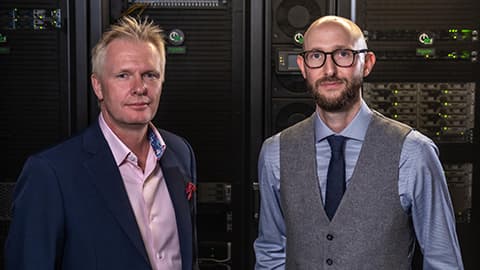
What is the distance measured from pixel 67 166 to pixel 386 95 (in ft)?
4.96

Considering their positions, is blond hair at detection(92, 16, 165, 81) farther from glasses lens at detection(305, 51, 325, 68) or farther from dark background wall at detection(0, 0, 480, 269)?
dark background wall at detection(0, 0, 480, 269)

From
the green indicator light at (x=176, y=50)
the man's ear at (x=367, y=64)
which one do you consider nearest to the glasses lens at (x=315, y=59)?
the man's ear at (x=367, y=64)

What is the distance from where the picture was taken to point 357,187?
1.51 m

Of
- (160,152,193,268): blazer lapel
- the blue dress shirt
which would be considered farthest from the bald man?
(160,152,193,268): blazer lapel

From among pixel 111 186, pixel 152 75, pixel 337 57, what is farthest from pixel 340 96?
pixel 111 186

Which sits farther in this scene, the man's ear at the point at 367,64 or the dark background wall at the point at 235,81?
the dark background wall at the point at 235,81

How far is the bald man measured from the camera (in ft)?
4.91

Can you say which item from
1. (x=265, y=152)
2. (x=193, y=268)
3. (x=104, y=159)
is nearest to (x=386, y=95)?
(x=265, y=152)

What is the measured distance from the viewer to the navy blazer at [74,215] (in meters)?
1.43

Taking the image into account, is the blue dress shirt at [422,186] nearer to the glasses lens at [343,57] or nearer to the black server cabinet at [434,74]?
the glasses lens at [343,57]

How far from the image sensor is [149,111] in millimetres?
1558

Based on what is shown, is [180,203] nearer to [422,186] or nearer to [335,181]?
[335,181]

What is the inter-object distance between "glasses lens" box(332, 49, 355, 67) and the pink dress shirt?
540 millimetres

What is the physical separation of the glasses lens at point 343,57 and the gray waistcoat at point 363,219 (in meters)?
0.18
